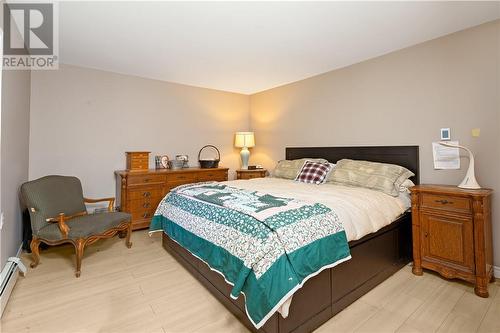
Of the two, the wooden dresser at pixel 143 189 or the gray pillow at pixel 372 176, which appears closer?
the gray pillow at pixel 372 176

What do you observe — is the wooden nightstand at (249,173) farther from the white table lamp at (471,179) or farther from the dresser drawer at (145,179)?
the white table lamp at (471,179)

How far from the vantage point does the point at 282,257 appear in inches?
55.1

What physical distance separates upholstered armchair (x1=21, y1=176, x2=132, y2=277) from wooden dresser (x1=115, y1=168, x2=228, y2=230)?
52 cm

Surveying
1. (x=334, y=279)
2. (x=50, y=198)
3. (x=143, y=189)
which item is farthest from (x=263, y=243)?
(x=143, y=189)

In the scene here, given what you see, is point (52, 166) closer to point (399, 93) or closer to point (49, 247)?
point (49, 247)

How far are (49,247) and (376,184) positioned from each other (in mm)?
3816

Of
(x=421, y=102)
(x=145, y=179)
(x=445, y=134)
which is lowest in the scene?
(x=145, y=179)

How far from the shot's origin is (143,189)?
351 centimetres

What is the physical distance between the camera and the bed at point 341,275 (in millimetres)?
1530

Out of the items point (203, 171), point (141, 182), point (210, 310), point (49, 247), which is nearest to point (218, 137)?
point (203, 171)

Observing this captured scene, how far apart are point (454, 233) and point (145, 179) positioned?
3.60 meters

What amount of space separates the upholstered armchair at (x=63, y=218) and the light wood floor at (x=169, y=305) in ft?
1.00

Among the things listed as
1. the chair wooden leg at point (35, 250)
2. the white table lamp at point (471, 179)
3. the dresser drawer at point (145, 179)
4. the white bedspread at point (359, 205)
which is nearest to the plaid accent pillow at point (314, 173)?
the white bedspread at point (359, 205)

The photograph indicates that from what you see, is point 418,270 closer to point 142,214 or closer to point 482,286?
point 482,286
